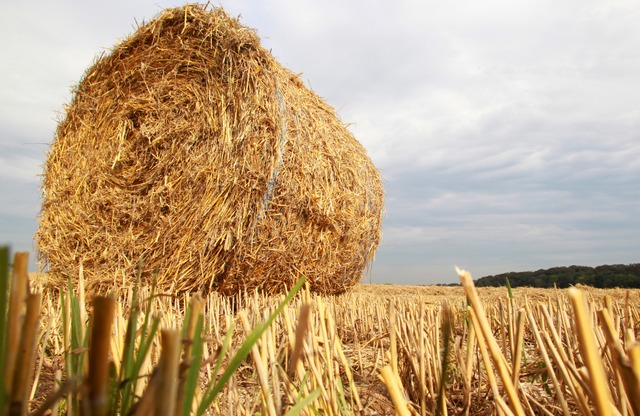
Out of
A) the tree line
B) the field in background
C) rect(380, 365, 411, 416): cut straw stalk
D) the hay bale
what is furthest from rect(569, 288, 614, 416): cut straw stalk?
the tree line

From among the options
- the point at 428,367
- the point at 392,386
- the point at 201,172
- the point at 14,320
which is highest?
the point at 201,172

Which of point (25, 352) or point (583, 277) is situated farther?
point (583, 277)

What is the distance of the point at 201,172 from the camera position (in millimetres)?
3900

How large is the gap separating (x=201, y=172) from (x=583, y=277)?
627 cm

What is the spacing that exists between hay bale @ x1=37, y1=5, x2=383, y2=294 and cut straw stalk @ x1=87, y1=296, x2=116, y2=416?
326cm

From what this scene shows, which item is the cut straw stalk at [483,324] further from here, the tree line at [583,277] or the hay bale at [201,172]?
the tree line at [583,277]

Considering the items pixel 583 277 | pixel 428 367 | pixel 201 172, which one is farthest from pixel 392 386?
pixel 583 277

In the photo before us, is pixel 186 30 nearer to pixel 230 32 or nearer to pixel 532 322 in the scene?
pixel 230 32

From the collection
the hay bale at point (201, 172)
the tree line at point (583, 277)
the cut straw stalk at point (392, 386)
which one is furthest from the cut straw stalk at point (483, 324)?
the tree line at point (583, 277)

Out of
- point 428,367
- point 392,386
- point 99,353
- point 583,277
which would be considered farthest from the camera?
point 583,277

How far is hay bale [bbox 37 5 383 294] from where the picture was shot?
3.77 metres

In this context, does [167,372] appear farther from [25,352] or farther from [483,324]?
[483,324]

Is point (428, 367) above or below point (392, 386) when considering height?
below

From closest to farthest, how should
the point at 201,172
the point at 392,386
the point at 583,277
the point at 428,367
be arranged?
the point at 392,386, the point at 428,367, the point at 201,172, the point at 583,277
